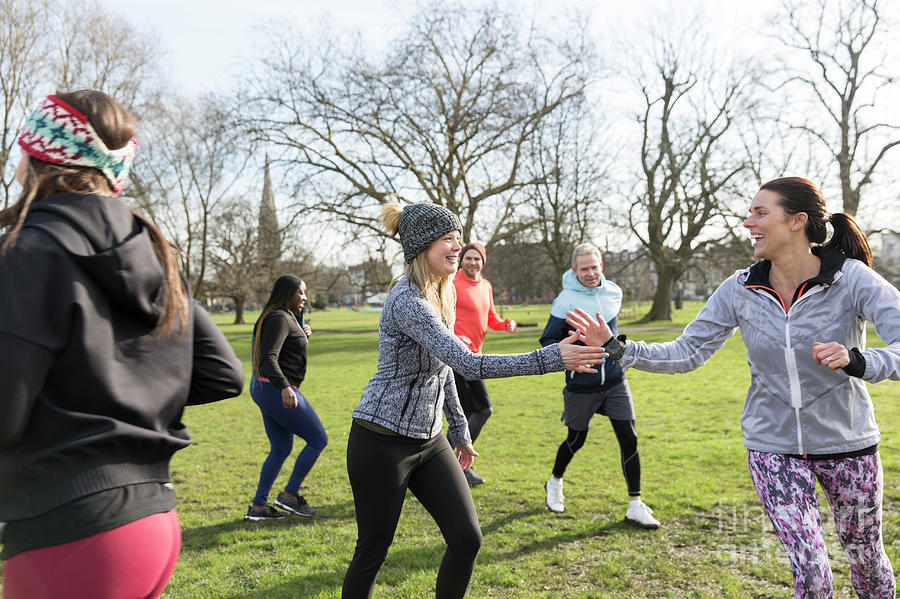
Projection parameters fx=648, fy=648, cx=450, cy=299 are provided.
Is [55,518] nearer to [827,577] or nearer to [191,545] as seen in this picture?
[827,577]

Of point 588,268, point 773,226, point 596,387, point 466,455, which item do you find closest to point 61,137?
point 466,455

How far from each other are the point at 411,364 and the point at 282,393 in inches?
98.7

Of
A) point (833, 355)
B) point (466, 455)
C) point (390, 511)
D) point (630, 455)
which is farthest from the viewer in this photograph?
point (630, 455)

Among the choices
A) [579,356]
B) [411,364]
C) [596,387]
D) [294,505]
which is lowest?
[294,505]

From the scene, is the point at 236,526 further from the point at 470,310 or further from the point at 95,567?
the point at 95,567

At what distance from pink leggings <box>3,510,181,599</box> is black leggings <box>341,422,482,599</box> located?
55.3 inches

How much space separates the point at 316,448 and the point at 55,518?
4.21 meters

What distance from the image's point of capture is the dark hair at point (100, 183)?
1755 mm

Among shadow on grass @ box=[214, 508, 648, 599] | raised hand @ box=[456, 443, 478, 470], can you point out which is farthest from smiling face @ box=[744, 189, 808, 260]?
shadow on grass @ box=[214, 508, 648, 599]

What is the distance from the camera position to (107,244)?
1665 millimetres

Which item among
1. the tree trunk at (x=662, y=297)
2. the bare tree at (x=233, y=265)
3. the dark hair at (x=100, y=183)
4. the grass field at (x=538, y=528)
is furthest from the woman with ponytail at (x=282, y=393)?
the tree trunk at (x=662, y=297)

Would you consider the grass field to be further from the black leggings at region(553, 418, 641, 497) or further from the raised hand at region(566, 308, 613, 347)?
the raised hand at region(566, 308, 613, 347)

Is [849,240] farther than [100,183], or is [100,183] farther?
[849,240]

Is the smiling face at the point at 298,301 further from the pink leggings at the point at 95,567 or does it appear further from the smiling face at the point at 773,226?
the pink leggings at the point at 95,567
